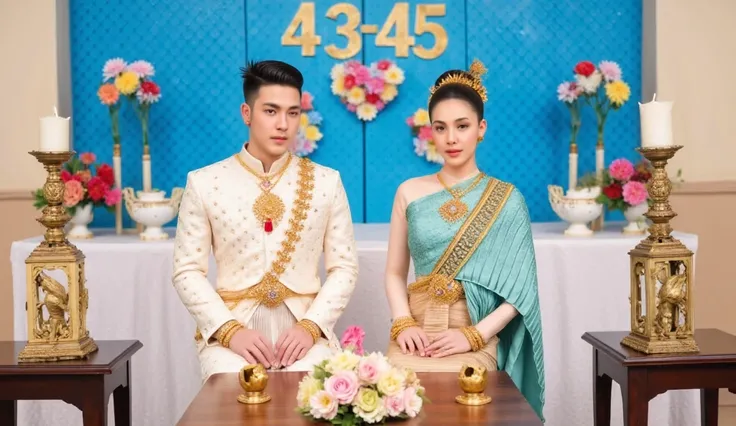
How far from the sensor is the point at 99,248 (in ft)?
11.9

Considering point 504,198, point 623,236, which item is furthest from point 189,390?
point 623,236

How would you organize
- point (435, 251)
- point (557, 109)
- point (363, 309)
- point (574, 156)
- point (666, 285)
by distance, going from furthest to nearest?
point (557, 109) → point (574, 156) → point (363, 309) → point (435, 251) → point (666, 285)

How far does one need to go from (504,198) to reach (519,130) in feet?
5.60

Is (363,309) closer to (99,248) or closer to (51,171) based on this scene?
(99,248)

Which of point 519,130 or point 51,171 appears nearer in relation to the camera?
point 51,171

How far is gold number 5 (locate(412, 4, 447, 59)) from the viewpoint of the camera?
4.37 meters

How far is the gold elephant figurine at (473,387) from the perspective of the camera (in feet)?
6.62

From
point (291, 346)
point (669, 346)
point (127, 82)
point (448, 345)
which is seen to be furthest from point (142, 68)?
point (669, 346)

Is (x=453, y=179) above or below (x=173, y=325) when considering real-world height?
above

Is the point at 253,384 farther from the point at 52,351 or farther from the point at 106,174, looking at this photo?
the point at 106,174

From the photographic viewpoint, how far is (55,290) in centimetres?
240

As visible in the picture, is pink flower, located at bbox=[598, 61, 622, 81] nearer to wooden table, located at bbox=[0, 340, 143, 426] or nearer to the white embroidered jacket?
the white embroidered jacket

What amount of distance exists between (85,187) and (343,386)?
2384 mm

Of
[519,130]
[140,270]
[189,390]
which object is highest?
[519,130]
